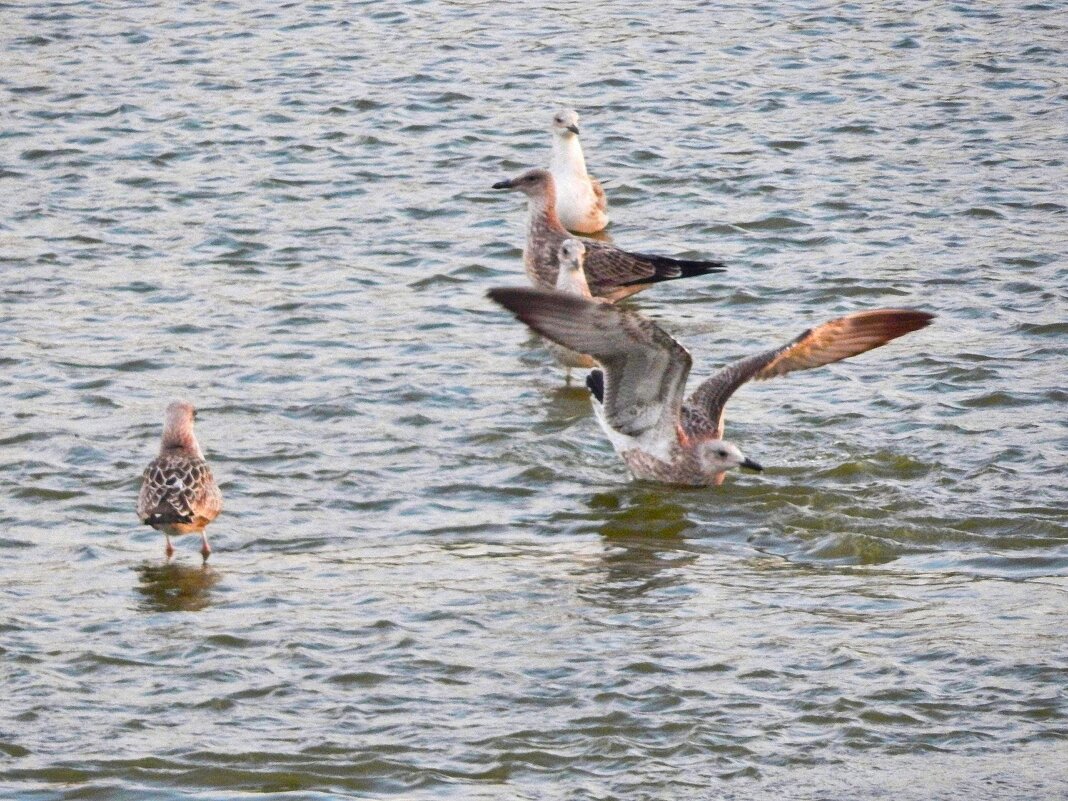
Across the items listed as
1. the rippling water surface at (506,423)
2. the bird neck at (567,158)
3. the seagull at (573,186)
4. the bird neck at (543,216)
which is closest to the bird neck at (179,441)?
the rippling water surface at (506,423)

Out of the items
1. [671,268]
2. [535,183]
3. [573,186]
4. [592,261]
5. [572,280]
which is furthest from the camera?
[573,186]

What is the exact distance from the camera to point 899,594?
8117 mm

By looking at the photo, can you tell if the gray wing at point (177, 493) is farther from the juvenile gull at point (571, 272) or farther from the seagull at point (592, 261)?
the seagull at point (592, 261)

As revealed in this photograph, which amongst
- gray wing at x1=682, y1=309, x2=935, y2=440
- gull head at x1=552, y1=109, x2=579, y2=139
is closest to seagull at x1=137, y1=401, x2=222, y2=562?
gray wing at x1=682, y1=309, x2=935, y2=440

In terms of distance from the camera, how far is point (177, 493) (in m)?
8.39

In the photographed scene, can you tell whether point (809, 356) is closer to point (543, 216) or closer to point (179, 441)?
point (179, 441)

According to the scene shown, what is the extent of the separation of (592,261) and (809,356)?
272cm

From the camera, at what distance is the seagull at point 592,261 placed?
12.0 m

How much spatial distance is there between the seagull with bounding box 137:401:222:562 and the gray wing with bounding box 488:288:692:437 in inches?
66.1

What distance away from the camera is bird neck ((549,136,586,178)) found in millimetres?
14000

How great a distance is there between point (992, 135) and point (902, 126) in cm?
81

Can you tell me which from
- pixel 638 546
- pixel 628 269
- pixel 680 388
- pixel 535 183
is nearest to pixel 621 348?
pixel 680 388

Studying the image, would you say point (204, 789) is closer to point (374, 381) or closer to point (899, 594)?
point (899, 594)

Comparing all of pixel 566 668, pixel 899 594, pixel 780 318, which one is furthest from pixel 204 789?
pixel 780 318
